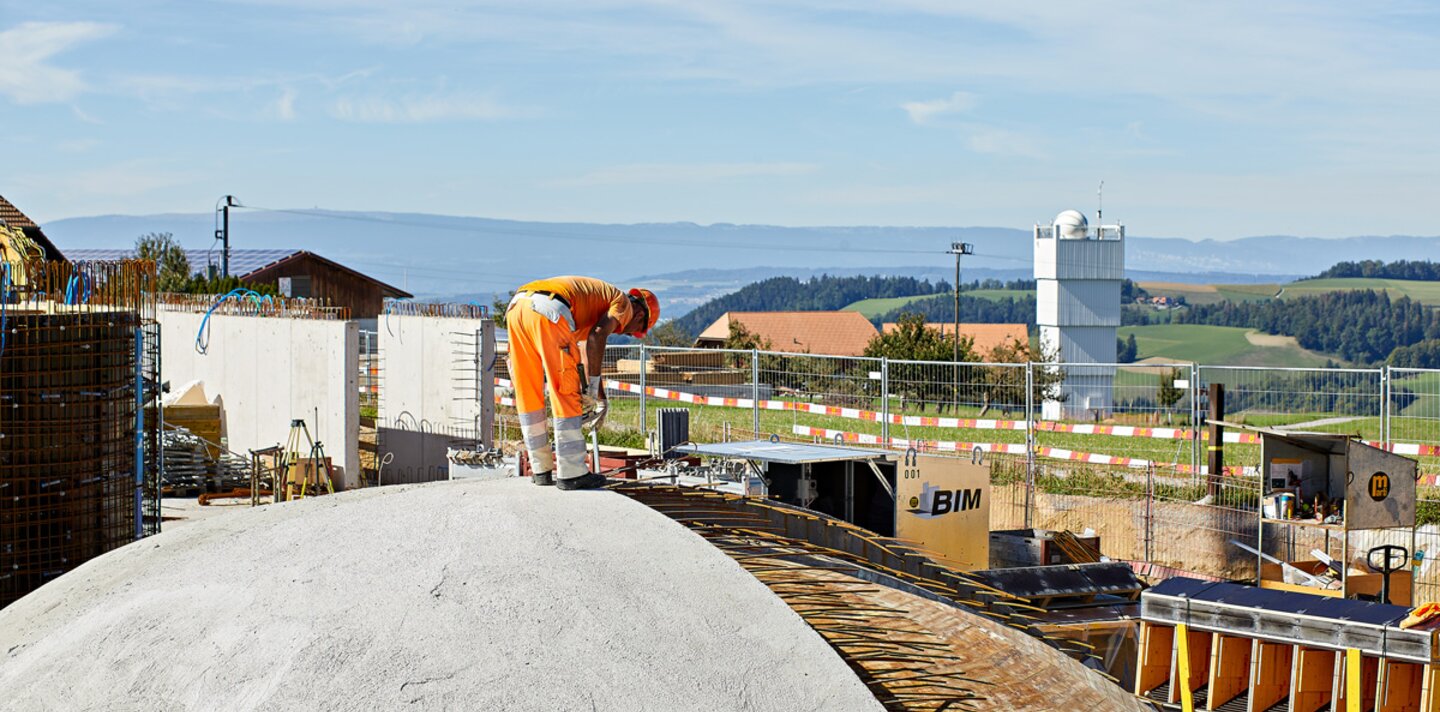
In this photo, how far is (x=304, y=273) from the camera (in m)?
57.1

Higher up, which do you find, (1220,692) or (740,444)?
(740,444)

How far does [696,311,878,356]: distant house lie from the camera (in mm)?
84750

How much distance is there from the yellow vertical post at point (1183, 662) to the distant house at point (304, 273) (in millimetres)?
43456

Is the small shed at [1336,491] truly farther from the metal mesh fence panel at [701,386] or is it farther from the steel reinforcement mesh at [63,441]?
the steel reinforcement mesh at [63,441]

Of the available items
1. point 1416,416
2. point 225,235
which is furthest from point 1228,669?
point 225,235

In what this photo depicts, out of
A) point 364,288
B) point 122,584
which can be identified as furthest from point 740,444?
point 364,288

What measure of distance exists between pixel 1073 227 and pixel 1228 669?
215 feet

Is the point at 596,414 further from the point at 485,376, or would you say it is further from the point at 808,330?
the point at 808,330

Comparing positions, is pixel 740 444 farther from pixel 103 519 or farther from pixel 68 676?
pixel 68 676

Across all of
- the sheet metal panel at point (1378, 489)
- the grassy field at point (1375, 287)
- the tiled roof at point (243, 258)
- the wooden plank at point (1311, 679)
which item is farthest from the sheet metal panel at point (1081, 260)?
the grassy field at point (1375, 287)

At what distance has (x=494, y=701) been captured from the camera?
664 cm

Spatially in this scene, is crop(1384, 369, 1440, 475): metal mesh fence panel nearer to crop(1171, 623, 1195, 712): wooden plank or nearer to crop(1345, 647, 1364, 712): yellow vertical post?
crop(1171, 623, 1195, 712): wooden plank

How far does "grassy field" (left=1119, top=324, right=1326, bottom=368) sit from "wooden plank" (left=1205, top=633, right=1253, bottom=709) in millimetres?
115401

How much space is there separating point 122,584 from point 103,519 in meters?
7.14
